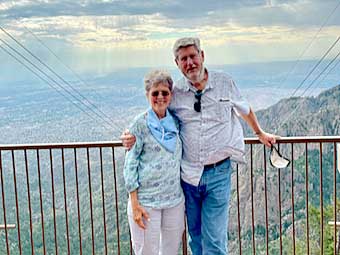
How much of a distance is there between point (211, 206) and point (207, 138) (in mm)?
361

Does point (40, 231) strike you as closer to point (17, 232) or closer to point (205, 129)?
point (17, 232)

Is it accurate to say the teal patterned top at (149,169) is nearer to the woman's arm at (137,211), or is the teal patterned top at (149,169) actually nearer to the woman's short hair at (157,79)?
the woman's arm at (137,211)

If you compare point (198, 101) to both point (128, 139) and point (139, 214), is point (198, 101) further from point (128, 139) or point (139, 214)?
point (139, 214)

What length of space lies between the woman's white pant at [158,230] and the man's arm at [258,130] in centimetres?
60

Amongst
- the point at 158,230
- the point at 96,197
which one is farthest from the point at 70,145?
the point at 158,230

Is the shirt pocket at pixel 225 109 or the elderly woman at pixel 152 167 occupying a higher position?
the shirt pocket at pixel 225 109

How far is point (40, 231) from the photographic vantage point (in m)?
3.56

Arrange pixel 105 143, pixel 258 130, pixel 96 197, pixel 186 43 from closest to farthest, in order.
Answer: pixel 186 43
pixel 258 130
pixel 105 143
pixel 96 197

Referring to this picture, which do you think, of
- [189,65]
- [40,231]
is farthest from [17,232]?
[189,65]

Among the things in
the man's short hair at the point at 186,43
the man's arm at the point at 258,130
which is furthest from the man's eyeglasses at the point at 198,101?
the man's arm at the point at 258,130

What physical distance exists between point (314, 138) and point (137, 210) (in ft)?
4.25

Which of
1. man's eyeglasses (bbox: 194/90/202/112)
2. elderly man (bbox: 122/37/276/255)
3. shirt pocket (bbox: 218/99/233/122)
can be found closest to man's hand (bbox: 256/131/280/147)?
elderly man (bbox: 122/37/276/255)

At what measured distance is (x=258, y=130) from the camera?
105 inches

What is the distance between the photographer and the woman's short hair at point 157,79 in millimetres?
→ 2201
